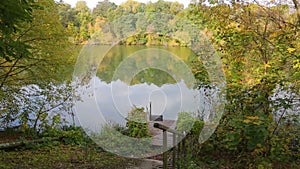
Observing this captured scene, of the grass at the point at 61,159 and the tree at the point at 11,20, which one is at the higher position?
the tree at the point at 11,20

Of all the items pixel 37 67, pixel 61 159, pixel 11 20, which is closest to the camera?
pixel 11 20

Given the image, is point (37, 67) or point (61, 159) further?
point (37, 67)

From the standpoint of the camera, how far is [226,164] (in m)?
4.89

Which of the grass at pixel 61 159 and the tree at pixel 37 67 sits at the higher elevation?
the tree at pixel 37 67

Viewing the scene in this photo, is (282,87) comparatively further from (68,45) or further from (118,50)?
(68,45)

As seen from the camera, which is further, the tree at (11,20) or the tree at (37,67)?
the tree at (37,67)

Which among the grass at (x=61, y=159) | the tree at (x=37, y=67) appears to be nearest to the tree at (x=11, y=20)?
the tree at (x=37, y=67)

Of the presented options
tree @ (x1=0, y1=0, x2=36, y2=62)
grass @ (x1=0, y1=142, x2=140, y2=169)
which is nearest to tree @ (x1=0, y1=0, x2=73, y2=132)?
grass @ (x1=0, y1=142, x2=140, y2=169)

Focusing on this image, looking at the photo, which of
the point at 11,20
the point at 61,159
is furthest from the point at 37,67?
the point at 11,20

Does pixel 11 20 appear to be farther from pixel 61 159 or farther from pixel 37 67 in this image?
pixel 37 67

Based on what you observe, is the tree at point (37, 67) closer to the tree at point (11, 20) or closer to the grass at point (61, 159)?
the grass at point (61, 159)

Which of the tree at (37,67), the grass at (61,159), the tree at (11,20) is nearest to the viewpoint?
the tree at (11,20)

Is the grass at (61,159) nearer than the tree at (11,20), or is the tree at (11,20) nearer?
the tree at (11,20)

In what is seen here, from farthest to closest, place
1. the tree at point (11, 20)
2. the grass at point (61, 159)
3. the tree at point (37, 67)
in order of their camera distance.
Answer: the tree at point (37, 67) < the grass at point (61, 159) < the tree at point (11, 20)
